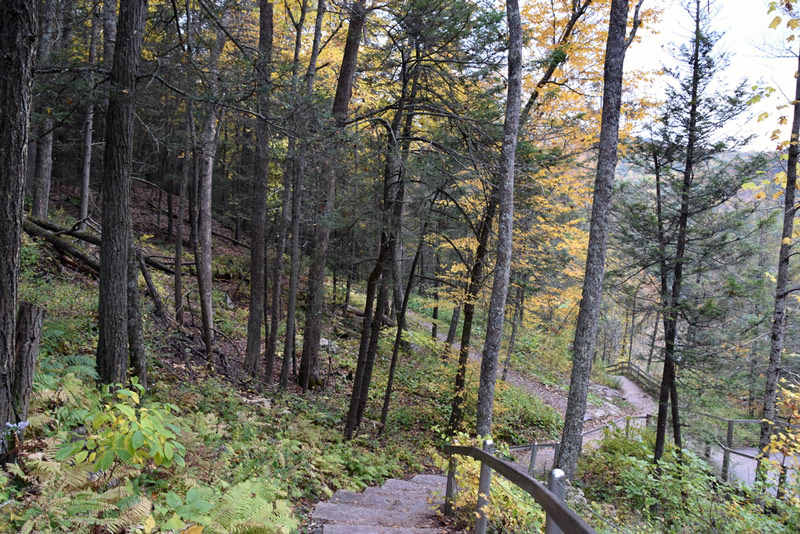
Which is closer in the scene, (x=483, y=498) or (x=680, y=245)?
(x=483, y=498)

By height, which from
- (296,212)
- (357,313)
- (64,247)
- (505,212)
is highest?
(505,212)

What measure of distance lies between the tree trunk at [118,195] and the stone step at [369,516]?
2.84 m

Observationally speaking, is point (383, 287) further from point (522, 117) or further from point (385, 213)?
point (522, 117)

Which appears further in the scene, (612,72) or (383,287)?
(383,287)

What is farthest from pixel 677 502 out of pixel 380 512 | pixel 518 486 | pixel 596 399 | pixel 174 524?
pixel 596 399

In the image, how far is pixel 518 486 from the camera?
3059 mm

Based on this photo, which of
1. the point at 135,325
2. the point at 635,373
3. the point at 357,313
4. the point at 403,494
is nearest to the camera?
the point at 135,325

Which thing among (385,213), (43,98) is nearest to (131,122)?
(43,98)

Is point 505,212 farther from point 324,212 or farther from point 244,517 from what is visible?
point 244,517

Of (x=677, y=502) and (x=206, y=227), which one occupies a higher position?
(x=206, y=227)

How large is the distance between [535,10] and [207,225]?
30.4 feet

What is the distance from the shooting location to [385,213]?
8.88 metres

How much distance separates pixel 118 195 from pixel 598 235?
7013 millimetres

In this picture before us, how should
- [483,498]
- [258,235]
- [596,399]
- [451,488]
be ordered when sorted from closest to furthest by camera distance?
[483,498], [451,488], [258,235], [596,399]
